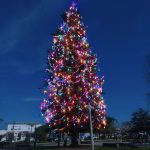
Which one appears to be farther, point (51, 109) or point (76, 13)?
point (76, 13)

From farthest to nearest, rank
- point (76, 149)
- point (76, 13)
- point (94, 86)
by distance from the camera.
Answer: point (76, 13) < point (94, 86) < point (76, 149)

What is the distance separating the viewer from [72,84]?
1734 inches

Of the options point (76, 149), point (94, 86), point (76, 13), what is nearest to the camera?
point (76, 149)

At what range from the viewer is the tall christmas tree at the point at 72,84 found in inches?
1705

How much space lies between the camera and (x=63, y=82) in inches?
1745

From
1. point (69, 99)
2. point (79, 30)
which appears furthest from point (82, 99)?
point (79, 30)

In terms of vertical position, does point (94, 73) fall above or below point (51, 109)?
above

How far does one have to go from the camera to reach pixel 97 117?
44125 millimetres

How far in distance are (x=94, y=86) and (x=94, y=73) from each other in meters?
1.53

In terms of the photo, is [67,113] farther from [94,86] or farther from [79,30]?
[79,30]

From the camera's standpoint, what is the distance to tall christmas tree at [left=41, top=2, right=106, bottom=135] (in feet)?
142

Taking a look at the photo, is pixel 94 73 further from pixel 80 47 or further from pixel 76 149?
pixel 76 149

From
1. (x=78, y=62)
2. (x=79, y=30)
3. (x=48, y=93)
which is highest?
(x=79, y=30)

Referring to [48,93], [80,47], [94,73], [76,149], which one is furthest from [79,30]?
[76,149]
